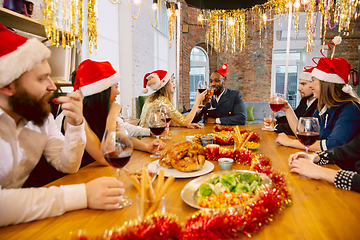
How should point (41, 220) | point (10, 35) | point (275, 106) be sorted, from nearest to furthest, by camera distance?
point (41, 220)
point (10, 35)
point (275, 106)

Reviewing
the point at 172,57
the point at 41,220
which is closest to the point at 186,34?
the point at 172,57

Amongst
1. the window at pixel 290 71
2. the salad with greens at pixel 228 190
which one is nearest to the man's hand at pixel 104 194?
the salad with greens at pixel 228 190

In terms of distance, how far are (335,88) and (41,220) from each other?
1928 mm

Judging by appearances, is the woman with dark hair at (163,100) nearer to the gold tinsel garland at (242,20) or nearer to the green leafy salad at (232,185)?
the green leafy salad at (232,185)

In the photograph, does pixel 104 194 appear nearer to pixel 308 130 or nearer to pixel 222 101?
pixel 308 130

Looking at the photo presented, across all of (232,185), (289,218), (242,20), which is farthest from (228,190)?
(242,20)

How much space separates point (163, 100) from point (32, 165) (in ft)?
5.84

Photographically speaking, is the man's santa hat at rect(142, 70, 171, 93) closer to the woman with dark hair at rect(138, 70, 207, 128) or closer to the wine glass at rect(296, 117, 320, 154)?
the woman with dark hair at rect(138, 70, 207, 128)

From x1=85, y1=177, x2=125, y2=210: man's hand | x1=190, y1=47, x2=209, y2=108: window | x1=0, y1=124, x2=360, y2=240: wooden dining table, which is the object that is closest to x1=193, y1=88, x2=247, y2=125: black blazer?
x1=0, y1=124, x2=360, y2=240: wooden dining table

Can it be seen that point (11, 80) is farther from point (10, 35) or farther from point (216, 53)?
point (216, 53)

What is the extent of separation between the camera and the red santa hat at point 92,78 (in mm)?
1568

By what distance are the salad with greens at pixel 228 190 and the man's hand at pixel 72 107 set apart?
0.60 m

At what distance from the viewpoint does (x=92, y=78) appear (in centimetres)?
159

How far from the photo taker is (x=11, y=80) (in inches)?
34.3
